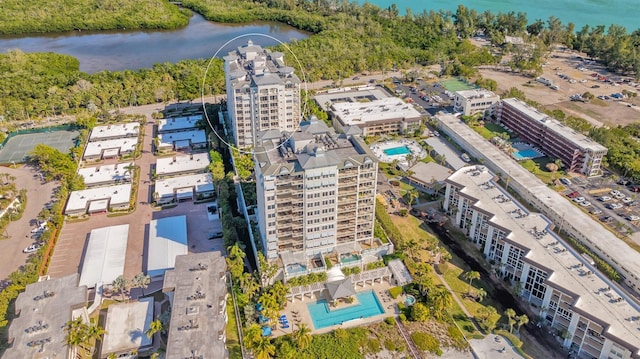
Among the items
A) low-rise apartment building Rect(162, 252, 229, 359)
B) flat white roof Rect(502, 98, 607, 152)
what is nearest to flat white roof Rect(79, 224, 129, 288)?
low-rise apartment building Rect(162, 252, 229, 359)

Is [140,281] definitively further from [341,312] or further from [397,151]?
[397,151]

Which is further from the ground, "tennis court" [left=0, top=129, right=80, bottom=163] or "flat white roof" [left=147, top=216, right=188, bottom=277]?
"tennis court" [left=0, top=129, right=80, bottom=163]

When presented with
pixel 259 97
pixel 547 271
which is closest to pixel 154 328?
pixel 547 271

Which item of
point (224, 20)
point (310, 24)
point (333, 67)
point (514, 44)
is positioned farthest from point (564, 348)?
point (224, 20)

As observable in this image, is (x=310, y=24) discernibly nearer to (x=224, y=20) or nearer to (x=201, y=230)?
(x=224, y=20)

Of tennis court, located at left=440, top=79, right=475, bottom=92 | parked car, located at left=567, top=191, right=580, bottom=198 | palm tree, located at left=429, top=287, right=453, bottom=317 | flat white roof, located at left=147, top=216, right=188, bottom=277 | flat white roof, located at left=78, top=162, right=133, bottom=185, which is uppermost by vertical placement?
tennis court, located at left=440, top=79, right=475, bottom=92

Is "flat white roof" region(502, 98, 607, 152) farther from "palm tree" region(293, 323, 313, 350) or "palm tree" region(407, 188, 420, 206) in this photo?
"palm tree" region(293, 323, 313, 350)
